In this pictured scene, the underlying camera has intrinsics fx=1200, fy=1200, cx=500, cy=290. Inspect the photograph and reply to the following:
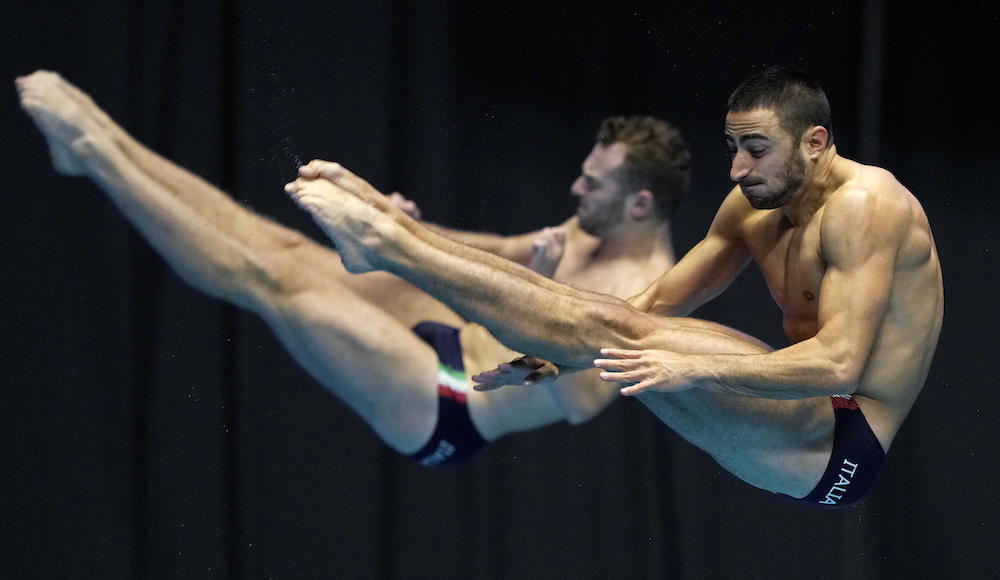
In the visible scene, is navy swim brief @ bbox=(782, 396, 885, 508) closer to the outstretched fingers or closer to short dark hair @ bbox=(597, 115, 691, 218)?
the outstretched fingers

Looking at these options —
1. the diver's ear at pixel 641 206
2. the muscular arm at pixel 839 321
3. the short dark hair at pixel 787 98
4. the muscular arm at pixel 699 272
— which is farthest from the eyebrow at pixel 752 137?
the diver's ear at pixel 641 206

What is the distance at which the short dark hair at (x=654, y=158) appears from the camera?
12.4 ft

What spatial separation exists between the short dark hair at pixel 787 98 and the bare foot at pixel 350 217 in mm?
744

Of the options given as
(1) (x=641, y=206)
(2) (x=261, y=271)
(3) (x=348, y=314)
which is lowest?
(3) (x=348, y=314)

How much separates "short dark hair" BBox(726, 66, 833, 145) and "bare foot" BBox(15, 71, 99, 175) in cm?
168

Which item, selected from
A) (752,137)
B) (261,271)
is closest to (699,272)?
(752,137)

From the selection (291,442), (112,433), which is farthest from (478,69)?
(112,433)

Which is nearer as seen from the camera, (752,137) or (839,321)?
(839,321)

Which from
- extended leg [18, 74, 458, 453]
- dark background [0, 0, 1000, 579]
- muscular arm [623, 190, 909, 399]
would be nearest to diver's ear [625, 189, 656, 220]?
dark background [0, 0, 1000, 579]

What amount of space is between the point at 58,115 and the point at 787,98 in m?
1.85

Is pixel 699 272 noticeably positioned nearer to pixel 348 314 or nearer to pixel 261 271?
pixel 348 314

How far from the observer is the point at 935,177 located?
443 centimetres

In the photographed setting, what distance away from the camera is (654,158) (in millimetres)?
3799

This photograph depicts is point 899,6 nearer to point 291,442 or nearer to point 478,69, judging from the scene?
point 478,69
